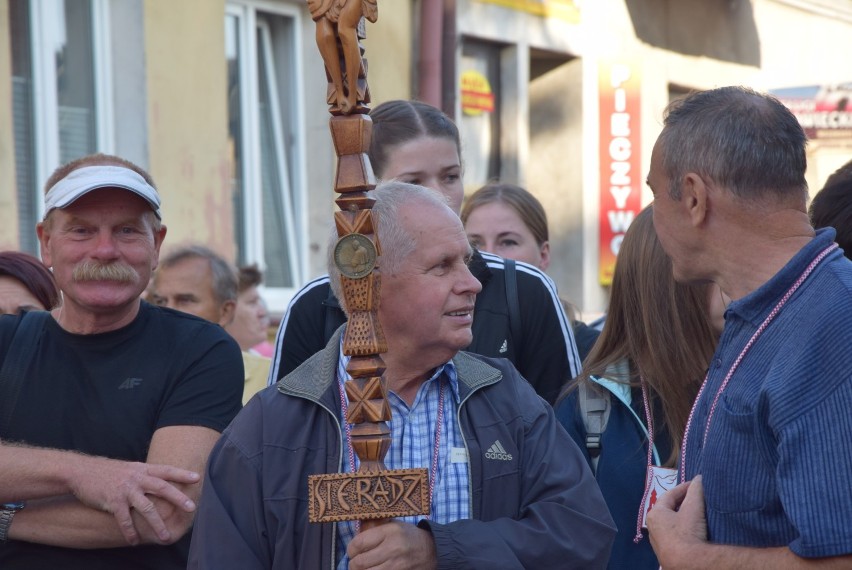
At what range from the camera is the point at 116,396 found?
3.85 m

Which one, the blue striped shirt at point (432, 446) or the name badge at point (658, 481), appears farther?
the name badge at point (658, 481)

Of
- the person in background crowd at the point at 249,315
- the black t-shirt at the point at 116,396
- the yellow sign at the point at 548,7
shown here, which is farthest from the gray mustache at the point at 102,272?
the yellow sign at the point at 548,7

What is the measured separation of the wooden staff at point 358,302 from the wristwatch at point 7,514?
113cm

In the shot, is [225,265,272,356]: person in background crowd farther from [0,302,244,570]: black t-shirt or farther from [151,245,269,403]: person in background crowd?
[0,302,244,570]: black t-shirt

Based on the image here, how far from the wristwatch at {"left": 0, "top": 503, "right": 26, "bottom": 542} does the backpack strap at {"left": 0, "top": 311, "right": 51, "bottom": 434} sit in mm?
250

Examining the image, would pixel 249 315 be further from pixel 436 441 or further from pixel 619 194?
pixel 619 194

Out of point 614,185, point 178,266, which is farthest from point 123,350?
point 614,185

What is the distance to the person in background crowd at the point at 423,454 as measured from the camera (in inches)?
125

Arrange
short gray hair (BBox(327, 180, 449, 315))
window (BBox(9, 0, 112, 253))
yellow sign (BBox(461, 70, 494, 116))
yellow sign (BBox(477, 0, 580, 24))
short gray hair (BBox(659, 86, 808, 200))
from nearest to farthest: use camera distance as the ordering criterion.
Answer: short gray hair (BBox(659, 86, 808, 200))
short gray hair (BBox(327, 180, 449, 315))
window (BBox(9, 0, 112, 253))
yellow sign (BBox(461, 70, 494, 116))
yellow sign (BBox(477, 0, 580, 24))

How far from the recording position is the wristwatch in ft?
12.1

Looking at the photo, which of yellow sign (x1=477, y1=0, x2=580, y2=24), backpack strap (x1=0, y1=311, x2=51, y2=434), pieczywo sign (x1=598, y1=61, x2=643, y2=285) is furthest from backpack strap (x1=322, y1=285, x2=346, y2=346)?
pieczywo sign (x1=598, y1=61, x2=643, y2=285)

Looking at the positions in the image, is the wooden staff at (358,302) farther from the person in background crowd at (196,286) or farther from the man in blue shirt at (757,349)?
the person in background crowd at (196,286)

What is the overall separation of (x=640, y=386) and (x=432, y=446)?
898 mm

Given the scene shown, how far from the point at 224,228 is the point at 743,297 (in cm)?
746
